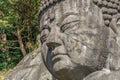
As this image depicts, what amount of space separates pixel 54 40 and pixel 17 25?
7.87 meters

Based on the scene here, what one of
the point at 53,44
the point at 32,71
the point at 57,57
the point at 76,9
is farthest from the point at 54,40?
the point at 32,71

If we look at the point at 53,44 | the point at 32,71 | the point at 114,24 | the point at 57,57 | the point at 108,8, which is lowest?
the point at 32,71

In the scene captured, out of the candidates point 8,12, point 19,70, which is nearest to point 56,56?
point 19,70

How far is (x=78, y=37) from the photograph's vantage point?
4.20 m

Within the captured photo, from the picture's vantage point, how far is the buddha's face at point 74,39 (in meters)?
4.16

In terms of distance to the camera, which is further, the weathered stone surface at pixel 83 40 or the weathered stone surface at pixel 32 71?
the weathered stone surface at pixel 32 71

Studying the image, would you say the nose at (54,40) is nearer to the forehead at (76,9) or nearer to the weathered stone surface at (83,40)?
the weathered stone surface at (83,40)

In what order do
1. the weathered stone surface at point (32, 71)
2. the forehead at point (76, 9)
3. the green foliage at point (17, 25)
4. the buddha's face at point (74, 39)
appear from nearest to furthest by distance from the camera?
1. the buddha's face at point (74, 39)
2. the forehead at point (76, 9)
3. the weathered stone surface at point (32, 71)
4. the green foliage at point (17, 25)

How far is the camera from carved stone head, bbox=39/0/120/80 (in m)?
4.17

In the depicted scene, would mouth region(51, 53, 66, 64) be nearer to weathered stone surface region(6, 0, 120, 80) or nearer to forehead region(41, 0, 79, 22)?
weathered stone surface region(6, 0, 120, 80)

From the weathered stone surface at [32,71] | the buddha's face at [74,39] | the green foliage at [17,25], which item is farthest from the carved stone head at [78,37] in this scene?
the green foliage at [17,25]

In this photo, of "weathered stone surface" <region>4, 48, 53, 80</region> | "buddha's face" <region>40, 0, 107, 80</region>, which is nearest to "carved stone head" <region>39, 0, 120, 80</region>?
"buddha's face" <region>40, 0, 107, 80</region>

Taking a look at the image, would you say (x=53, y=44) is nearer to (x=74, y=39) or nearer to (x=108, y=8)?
(x=74, y=39)

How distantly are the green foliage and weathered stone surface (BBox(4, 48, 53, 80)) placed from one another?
12.2ft
